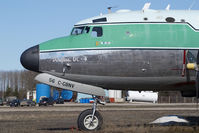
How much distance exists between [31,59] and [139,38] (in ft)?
14.9

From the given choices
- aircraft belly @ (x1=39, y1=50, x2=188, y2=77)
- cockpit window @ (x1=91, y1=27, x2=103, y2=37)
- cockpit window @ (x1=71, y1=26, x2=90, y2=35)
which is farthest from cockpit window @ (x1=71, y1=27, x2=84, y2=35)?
aircraft belly @ (x1=39, y1=50, x2=188, y2=77)

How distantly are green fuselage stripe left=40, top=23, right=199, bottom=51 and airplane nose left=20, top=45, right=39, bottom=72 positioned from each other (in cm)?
34

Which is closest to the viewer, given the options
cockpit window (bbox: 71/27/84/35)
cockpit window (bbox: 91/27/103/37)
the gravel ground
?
cockpit window (bbox: 91/27/103/37)

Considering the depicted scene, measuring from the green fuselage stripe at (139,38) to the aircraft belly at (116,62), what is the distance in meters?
0.25

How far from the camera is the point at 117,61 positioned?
14742mm

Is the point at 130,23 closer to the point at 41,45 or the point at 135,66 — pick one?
the point at 135,66

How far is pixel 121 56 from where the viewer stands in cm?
A: 1471

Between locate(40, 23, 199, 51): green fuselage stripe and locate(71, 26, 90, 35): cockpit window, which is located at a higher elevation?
locate(71, 26, 90, 35): cockpit window

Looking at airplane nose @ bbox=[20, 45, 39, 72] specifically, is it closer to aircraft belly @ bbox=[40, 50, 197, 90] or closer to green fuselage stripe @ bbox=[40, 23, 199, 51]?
aircraft belly @ bbox=[40, 50, 197, 90]

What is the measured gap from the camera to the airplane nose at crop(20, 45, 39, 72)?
1474cm

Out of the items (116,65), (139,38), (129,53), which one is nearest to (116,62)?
(116,65)

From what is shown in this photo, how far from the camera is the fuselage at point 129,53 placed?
48.2 ft

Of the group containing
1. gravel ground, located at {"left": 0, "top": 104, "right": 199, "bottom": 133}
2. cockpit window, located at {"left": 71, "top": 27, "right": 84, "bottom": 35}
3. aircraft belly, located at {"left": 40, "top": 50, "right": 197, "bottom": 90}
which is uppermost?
cockpit window, located at {"left": 71, "top": 27, "right": 84, "bottom": 35}

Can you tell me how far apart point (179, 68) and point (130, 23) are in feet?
9.10
